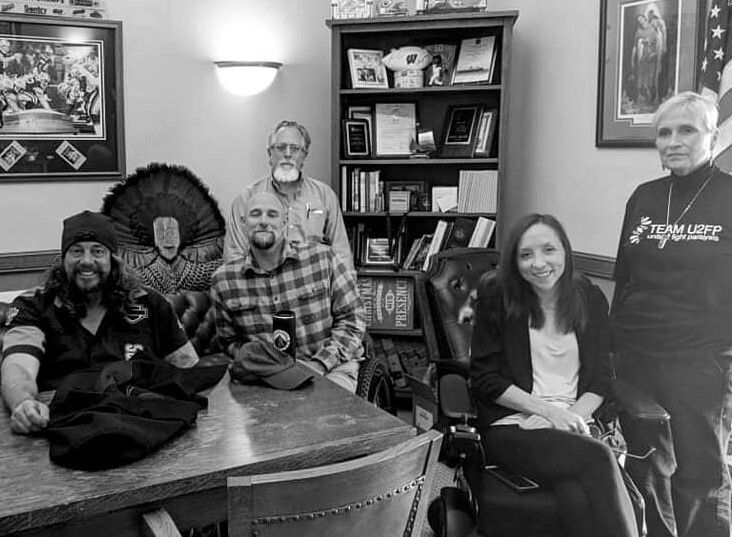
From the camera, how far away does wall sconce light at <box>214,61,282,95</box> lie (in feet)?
13.8

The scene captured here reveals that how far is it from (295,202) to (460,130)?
41.1 inches

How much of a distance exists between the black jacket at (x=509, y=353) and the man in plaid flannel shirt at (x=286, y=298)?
587mm

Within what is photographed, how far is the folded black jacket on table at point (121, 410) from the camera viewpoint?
161 cm

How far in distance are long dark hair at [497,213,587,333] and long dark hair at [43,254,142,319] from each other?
119 centimetres

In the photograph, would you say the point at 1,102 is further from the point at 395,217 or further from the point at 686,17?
the point at 686,17

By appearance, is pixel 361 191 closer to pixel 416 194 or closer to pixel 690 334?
pixel 416 194

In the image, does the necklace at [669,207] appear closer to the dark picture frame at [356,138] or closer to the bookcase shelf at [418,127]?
the bookcase shelf at [418,127]

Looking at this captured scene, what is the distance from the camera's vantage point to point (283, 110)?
4461 millimetres

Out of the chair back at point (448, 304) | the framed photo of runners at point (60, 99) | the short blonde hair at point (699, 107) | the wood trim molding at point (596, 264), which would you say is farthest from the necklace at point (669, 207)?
the framed photo of runners at point (60, 99)

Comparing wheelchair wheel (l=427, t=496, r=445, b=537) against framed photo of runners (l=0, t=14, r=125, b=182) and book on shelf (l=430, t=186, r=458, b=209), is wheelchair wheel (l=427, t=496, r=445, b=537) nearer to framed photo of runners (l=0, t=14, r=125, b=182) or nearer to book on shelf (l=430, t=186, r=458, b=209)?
book on shelf (l=430, t=186, r=458, b=209)

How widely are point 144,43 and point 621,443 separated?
3.07m

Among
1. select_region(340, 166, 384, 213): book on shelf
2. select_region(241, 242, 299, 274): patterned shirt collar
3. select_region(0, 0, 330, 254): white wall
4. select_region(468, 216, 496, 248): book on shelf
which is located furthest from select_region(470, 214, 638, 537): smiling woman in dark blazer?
select_region(0, 0, 330, 254): white wall

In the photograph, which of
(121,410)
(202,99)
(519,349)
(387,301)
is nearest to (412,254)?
(387,301)

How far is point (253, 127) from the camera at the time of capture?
14.4 feet
